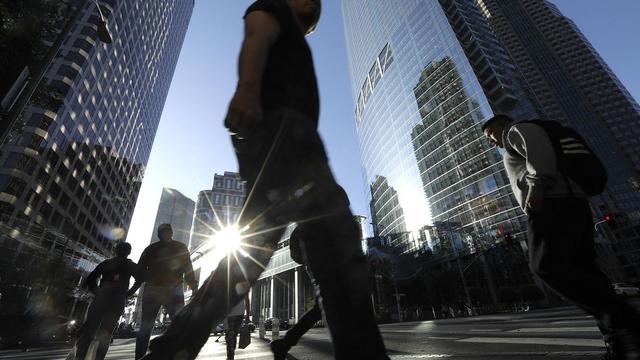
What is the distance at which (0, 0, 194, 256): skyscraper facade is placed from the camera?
41931 mm

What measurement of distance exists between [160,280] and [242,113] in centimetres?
350

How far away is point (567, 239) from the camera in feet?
5.49

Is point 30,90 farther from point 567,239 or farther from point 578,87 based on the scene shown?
point 578,87

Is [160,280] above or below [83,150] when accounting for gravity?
below

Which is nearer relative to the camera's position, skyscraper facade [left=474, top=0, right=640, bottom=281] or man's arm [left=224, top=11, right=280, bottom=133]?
man's arm [left=224, top=11, right=280, bottom=133]

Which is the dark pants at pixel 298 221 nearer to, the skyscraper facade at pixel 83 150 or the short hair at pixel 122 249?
the short hair at pixel 122 249

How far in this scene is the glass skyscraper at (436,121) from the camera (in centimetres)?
5334

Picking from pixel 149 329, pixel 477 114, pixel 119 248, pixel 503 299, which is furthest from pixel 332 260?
pixel 477 114

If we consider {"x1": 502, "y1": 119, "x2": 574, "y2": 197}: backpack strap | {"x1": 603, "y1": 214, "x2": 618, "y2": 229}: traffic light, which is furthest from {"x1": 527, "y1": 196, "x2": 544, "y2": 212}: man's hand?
{"x1": 603, "y1": 214, "x2": 618, "y2": 229}: traffic light

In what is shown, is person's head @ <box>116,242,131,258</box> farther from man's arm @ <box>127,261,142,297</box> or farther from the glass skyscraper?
the glass skyscraper

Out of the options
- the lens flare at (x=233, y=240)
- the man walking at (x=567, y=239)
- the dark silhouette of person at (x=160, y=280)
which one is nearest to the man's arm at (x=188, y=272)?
the dark silhouette of person at (x=160, y=280)

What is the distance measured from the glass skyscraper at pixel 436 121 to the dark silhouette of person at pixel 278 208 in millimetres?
52267

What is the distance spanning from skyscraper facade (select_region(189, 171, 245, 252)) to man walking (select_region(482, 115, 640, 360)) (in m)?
102

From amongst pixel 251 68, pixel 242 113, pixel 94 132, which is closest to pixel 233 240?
pixel 242 113
